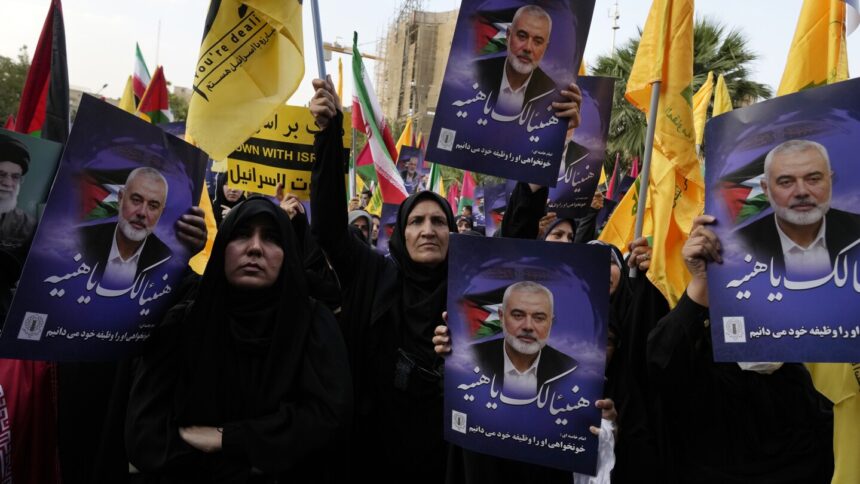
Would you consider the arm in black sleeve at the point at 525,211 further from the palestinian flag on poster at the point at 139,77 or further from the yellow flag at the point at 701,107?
the palestinian flag on poster at the point at 139,77

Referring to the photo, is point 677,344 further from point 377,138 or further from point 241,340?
point 377,138

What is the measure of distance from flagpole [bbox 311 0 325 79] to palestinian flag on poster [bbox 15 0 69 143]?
4.72ft

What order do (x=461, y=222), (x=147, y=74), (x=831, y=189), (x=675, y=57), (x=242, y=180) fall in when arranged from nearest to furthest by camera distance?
(x=831, y=189) < (x=675, y=57) < (x=242, y=180) < (x=147, y=74) < (x=461, y=222)

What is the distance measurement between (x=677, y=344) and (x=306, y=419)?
3.88ft

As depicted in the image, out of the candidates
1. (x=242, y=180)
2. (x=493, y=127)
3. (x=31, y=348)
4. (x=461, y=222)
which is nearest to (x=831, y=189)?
(x=493, y=127)

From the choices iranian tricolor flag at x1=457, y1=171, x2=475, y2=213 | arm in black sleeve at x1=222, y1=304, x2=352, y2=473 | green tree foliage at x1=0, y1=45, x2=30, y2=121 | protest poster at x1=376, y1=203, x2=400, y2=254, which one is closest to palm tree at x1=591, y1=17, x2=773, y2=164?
iranian tricolor flag at x1=457, y1=171, x2=475, y2=213

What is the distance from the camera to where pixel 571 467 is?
203 centimetres

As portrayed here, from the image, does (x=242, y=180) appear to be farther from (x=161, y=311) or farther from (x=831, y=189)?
(x=831, y=189)

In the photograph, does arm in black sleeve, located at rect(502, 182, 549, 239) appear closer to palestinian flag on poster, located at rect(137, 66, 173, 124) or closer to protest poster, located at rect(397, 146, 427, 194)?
palestinian flag on poster, located at rect(137, 66, 173, 124)

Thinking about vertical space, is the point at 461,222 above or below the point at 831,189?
above

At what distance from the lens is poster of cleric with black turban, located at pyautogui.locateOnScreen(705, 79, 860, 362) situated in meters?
1.70

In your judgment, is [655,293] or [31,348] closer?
[31,348]

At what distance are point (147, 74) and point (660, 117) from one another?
5.63 metres

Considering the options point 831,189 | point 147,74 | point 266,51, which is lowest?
point 831,189
